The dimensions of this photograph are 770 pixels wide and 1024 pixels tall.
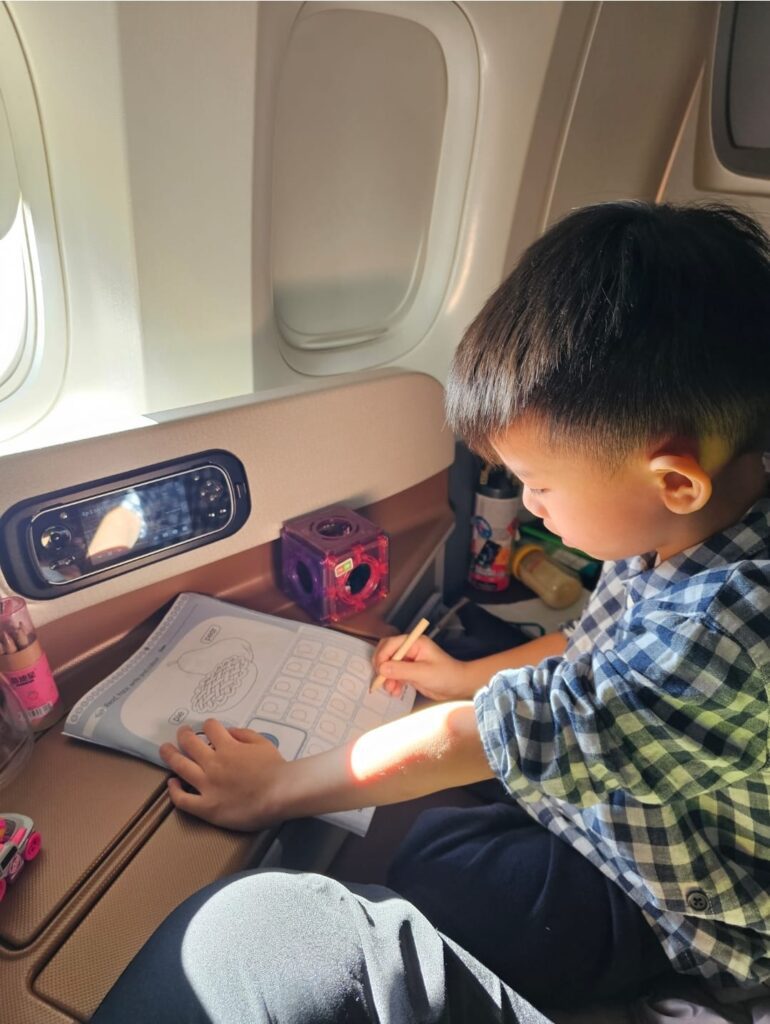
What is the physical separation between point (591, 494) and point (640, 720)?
0.59 ft

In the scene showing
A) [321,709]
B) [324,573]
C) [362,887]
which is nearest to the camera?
[362,887]

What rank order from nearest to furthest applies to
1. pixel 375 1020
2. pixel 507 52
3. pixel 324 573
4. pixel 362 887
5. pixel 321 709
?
pixel 375 1020
pixel 362 887
pixel 321 709
pixel 324 573
pixel 507 52

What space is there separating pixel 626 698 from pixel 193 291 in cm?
70

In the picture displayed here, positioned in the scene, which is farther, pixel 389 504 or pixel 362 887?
pixel 389 504

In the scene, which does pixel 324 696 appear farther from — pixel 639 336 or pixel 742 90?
pixel 742 90

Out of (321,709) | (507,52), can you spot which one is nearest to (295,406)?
(321,709)

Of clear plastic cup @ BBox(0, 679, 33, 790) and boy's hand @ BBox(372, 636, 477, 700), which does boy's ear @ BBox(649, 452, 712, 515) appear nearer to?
boy's hand @ BBox(372, 636, 477, 700)

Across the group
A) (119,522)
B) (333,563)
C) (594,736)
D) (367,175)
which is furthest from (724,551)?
(367,175)

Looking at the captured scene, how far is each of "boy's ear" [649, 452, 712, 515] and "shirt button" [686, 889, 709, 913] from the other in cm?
32

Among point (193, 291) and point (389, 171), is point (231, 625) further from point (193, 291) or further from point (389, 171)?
point (389, 171)

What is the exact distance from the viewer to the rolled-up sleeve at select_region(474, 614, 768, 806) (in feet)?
1.55

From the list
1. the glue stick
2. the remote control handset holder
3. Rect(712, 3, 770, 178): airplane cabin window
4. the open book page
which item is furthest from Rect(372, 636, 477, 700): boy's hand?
Rect(712, 3, 770, 178): airplane cabin window

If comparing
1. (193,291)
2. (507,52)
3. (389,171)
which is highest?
(507,52)

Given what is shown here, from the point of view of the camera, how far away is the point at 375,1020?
1.54ft
